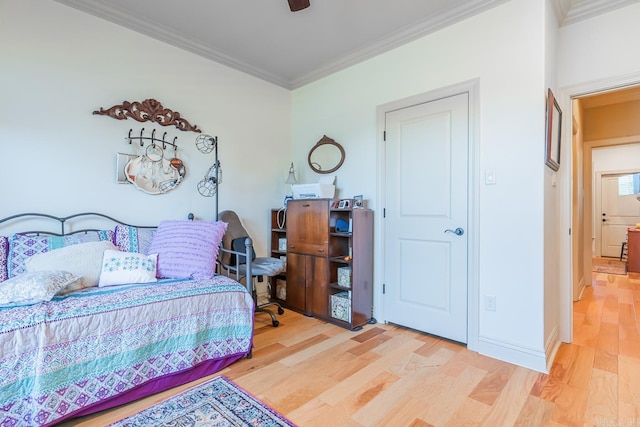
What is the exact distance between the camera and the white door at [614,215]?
23.2 feet

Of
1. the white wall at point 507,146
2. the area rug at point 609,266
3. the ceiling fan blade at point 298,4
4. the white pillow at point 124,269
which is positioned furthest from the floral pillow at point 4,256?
the area rug at point 609,266

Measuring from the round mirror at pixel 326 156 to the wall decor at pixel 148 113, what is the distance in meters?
1.24

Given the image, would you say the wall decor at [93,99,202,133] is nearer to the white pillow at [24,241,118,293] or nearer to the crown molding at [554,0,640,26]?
the white pillow at [24,241,118,293]

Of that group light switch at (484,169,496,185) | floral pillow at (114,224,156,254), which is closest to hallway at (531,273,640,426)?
light switch at (484,169,496,185)

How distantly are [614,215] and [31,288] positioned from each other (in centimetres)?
995

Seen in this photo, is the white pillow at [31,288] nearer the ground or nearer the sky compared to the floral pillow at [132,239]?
nearer the ground

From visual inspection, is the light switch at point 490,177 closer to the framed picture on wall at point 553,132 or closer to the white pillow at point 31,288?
the framed picture on wall at point 553,132

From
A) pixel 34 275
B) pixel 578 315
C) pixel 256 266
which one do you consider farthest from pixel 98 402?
pixel 578 315

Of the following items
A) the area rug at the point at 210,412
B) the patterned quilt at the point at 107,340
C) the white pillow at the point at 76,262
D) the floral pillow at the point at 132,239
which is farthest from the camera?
the floral pillow at the point at 132,239

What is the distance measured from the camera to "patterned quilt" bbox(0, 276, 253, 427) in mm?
1380

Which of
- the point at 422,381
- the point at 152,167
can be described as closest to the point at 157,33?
the point at 152,167

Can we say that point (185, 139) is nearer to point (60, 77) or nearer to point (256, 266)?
point (60, 77)

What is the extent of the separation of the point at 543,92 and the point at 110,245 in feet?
9.96

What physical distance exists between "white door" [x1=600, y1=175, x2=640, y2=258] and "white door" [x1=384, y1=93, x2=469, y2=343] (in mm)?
7316
